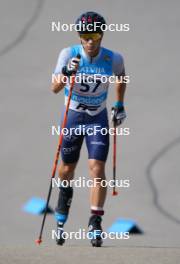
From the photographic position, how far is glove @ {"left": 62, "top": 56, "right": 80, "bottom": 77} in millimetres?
10133

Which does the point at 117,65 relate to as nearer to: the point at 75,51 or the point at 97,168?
the point at 75,51

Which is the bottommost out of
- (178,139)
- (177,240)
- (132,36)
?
(177,240)

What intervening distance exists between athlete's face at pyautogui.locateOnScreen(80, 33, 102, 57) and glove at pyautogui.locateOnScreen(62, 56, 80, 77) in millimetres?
140

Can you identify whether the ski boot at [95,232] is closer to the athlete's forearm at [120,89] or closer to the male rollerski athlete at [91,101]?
the male rollerski athlete at [91,101]

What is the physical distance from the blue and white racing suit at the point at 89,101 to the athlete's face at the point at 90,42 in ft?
0.35

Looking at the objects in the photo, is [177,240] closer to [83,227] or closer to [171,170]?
[83,227]

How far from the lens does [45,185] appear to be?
44.3 feet

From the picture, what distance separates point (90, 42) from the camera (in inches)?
402

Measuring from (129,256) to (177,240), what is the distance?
8.85 feet

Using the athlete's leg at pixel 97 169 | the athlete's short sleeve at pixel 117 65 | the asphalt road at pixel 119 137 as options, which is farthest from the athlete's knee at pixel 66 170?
the athlete's short sleeve at pixel 117 65

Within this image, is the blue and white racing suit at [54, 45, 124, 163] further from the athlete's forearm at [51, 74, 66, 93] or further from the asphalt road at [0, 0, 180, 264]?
the asphalt road at [0, 0, 180, 264]

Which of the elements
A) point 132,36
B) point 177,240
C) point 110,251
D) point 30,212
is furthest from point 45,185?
point 132,36

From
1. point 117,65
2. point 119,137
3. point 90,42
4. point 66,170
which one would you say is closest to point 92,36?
point 90,42

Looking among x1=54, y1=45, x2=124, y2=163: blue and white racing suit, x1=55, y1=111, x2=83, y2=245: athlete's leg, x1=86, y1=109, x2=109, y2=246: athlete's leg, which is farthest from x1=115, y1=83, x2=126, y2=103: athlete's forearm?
x1=55, y1=111, x2=83, y2=245: athlete's leg
